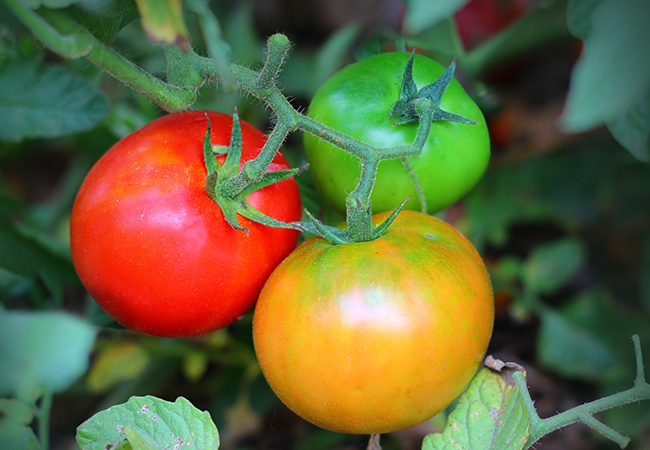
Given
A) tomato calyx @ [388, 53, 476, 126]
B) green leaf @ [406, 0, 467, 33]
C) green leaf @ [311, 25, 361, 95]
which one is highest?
green leaf @ [406, 0, 467, 33]

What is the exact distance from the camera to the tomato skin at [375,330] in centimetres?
62

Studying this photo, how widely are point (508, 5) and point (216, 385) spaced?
1.45 metres

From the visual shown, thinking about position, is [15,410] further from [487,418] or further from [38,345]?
[487,418]

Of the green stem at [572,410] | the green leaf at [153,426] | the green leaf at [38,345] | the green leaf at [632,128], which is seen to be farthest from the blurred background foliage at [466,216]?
the green stem at [572,410]

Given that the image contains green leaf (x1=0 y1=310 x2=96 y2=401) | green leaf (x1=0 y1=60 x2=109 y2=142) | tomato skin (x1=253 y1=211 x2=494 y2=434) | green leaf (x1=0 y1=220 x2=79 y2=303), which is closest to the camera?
green leaf (x1=0 y1=310 x2=96 y2=401)

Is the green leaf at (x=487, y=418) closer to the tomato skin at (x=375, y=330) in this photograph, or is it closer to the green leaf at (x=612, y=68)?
the tomato skin at (x=375, y=330)

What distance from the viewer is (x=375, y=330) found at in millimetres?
616

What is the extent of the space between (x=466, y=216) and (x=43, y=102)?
1.05 m

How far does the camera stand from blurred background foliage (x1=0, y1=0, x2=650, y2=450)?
93 cm

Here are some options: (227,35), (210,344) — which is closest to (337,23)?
(227,35)

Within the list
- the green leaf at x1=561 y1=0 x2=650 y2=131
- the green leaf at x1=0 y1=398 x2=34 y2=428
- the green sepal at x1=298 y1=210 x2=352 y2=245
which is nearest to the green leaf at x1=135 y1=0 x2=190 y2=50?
the green sepal at x1=298 y1=210 x2=352 y2=245

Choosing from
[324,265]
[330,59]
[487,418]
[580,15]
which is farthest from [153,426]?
[330,59]

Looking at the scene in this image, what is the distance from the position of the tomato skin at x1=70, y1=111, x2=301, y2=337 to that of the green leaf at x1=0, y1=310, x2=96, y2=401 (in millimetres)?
168

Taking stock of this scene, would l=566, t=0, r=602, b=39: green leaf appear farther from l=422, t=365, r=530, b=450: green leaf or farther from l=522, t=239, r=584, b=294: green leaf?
l=522, t=239, r=584, b=294: green leaf
